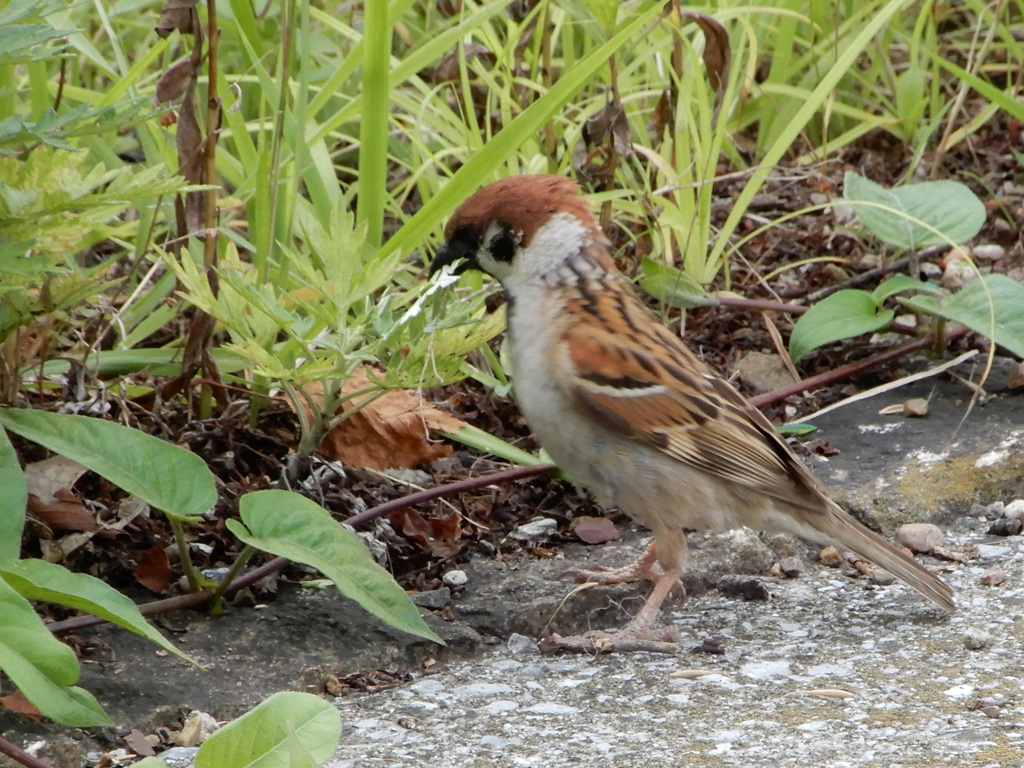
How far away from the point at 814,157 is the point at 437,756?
3.32 metres

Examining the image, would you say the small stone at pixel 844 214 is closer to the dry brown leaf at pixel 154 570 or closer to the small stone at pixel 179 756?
the dry brown leaf at pixel 154 570

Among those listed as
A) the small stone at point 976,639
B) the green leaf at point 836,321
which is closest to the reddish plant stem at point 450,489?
the green leaf at point 836,321

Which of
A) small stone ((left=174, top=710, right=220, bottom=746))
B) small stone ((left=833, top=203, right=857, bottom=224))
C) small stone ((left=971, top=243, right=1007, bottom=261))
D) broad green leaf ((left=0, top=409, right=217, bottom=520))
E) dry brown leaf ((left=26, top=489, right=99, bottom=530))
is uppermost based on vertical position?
broad green leaf ((left=0, top=409, right=217, bottom=520))

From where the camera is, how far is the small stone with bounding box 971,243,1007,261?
4992mm

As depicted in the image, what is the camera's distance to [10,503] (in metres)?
2.61

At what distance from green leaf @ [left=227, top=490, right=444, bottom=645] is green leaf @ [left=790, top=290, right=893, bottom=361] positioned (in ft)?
5.60

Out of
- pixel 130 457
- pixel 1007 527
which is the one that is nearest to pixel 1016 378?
pixel 1007 527

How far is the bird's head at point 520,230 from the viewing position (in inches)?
144

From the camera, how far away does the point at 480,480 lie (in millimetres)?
3490

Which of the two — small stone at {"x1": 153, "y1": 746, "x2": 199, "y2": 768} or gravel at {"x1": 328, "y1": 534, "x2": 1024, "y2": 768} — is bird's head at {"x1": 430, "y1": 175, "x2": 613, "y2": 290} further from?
small stone at {"x1": 153, "y1": 746, "x2": 199, "y2": 768}

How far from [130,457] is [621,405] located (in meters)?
1.25

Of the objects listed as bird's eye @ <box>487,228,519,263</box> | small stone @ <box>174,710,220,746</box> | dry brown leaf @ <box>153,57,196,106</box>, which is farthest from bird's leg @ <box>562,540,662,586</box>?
dry brown leaf @ <box>153,57,196,106</box>

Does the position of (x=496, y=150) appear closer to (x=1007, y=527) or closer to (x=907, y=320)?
(x=1007, y=527)

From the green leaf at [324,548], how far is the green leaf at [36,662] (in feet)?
1.77
